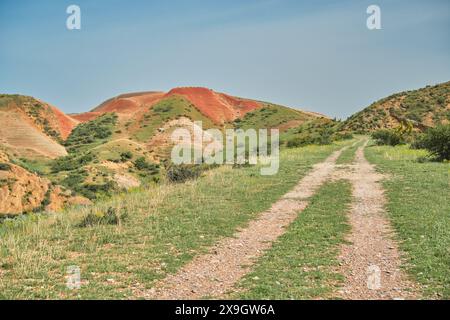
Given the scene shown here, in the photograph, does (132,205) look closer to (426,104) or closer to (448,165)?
(448,165)

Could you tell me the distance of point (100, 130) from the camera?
9281 centimetres

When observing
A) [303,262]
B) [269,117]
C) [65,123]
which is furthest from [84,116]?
[303,262]

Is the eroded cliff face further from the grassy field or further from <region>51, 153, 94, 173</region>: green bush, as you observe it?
the grassy field

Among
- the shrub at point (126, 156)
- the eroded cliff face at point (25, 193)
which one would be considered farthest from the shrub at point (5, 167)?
the shrub at point (126, 156)

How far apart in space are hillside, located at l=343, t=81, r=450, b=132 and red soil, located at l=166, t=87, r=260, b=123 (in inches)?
1542

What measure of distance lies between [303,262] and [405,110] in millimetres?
70639

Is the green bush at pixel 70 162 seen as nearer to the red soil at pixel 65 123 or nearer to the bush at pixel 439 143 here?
the bush at pixel 439 143

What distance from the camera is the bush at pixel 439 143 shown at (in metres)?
24.3

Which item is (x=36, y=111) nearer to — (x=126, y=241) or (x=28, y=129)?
(x=28, y=129)

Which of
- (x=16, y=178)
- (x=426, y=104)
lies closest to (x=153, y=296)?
(x=16, y=178)

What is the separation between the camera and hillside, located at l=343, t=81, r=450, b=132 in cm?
6706

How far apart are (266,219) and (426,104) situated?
2673 inches

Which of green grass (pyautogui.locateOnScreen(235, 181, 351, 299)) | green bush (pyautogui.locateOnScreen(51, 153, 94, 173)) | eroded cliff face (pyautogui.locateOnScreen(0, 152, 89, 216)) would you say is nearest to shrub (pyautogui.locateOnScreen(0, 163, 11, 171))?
eroded cliff face (pyautogui.locateOnScreen(0, 152, 89, 216))
